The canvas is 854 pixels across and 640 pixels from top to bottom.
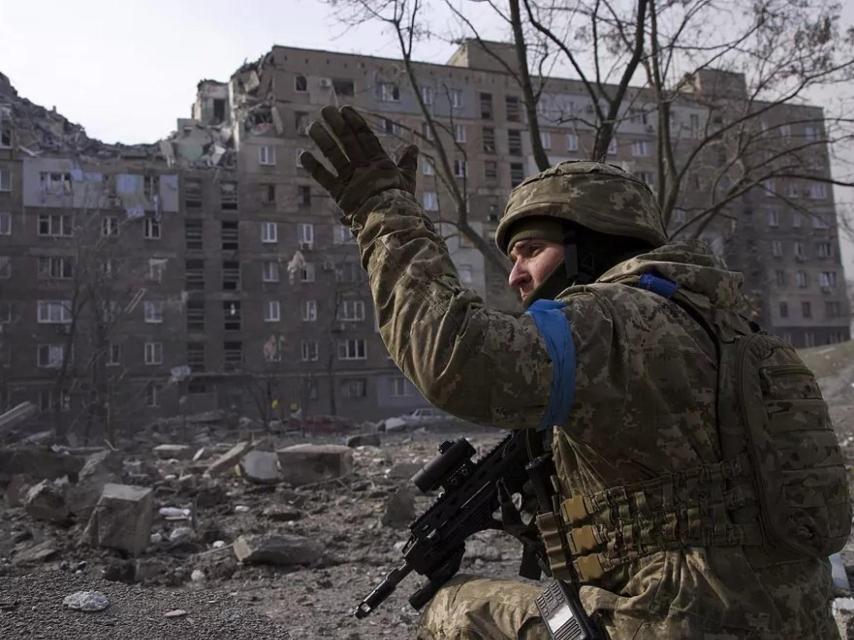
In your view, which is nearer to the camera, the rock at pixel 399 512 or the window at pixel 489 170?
the rock at pixel 399 512

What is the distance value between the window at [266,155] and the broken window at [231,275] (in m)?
5.30

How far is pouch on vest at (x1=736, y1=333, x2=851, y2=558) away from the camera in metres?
1.51

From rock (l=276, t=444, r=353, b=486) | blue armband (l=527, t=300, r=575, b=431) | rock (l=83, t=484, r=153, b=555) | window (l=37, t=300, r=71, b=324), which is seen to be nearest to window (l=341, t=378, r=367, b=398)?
window (l=37, t=300, r=71, b=324)

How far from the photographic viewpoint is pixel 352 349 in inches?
1452

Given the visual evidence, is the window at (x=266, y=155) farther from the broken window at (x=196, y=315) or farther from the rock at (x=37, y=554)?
the rock at (x=37, y=554)

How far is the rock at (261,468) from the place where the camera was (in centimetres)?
938

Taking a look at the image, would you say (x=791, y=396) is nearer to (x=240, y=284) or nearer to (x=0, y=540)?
(x=0, y=540)

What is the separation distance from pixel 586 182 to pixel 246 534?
19.1 feet

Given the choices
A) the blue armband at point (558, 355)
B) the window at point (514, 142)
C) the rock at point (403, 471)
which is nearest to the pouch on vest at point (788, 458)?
the blue armband at point (558, 355)

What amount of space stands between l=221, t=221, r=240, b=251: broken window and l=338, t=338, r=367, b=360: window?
7079mm

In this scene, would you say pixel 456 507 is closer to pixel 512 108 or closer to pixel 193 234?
pixel 193 234

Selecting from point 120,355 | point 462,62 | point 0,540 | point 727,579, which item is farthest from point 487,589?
point 462,62

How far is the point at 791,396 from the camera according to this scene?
Result: 1.56m

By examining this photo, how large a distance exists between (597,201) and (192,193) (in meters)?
35.8
